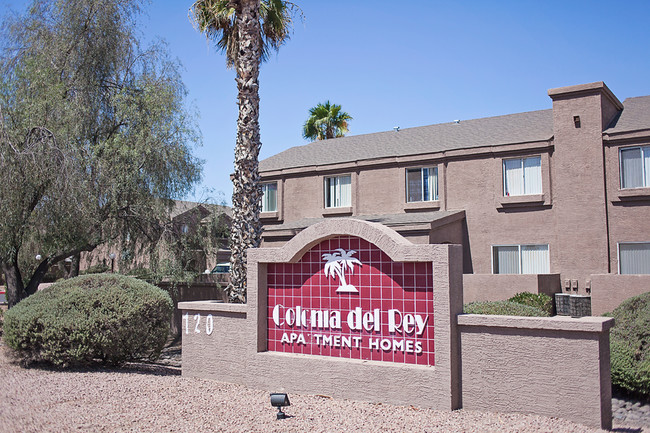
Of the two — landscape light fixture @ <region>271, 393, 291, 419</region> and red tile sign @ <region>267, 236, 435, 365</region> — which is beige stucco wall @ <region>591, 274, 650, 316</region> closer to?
red tile sign @ <region>267, 236, 435, 365</region>

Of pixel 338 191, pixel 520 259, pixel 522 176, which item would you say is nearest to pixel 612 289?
pixel 520 259

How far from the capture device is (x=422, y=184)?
23703 mm

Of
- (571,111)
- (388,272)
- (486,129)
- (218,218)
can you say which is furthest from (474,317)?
(486,129)

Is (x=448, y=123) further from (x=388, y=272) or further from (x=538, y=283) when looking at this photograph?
(x=388, y=272)

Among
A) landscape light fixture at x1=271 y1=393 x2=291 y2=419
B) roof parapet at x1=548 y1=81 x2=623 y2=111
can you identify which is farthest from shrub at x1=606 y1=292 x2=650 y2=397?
roof parapet at x1=548 y1=81 x2=623 y2=111

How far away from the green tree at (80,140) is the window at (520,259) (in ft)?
37.9

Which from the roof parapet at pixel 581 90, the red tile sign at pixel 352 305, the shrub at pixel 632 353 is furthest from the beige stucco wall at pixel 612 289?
the red tile sign at pixel 352 305

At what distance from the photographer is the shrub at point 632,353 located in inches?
389

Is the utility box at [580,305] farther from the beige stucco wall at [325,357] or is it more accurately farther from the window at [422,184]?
the beige stucco wall at [325,357]

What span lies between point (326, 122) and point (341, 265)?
33.5 metres

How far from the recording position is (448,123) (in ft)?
88.0

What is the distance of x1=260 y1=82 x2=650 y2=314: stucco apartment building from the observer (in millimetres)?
19422

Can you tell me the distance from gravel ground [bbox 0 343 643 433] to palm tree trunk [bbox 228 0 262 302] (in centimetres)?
364

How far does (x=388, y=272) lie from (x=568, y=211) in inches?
544
